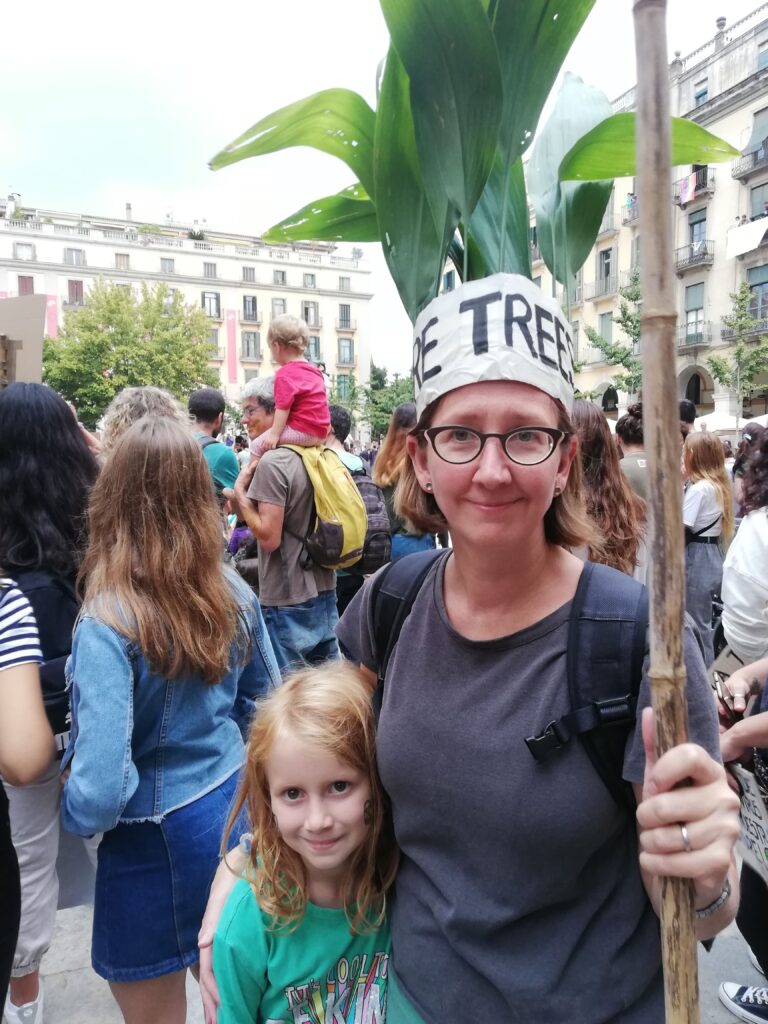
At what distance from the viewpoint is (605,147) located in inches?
46.3

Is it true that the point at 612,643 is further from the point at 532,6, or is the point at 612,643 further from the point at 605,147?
the point at 532,6

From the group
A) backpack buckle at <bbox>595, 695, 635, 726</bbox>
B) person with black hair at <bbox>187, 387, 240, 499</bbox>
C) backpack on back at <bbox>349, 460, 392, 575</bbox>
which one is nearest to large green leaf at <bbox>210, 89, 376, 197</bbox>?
backpack buckle at <bbox>595, 695, 635, 726</bbox>

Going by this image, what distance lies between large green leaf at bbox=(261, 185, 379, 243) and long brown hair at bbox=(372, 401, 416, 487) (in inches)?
103

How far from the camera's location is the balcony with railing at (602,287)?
97.7 feet

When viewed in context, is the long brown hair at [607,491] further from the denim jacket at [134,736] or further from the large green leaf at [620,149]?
the large green leaf at [620,149]

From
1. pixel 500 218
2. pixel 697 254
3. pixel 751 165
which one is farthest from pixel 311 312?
pixel 500 218

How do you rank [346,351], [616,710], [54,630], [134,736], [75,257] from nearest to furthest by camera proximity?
[616,710], [134,736], [54,630], [75,257], [346,351]

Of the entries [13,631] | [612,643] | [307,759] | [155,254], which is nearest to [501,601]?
[612,643]

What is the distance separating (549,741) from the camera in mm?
1037

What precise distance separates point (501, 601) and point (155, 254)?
56.9 meters

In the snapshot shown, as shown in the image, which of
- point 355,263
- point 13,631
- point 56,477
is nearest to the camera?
point 13,631

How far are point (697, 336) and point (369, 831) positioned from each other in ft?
98.3

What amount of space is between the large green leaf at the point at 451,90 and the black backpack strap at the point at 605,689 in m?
0.66

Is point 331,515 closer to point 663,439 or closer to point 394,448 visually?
point 394,448
